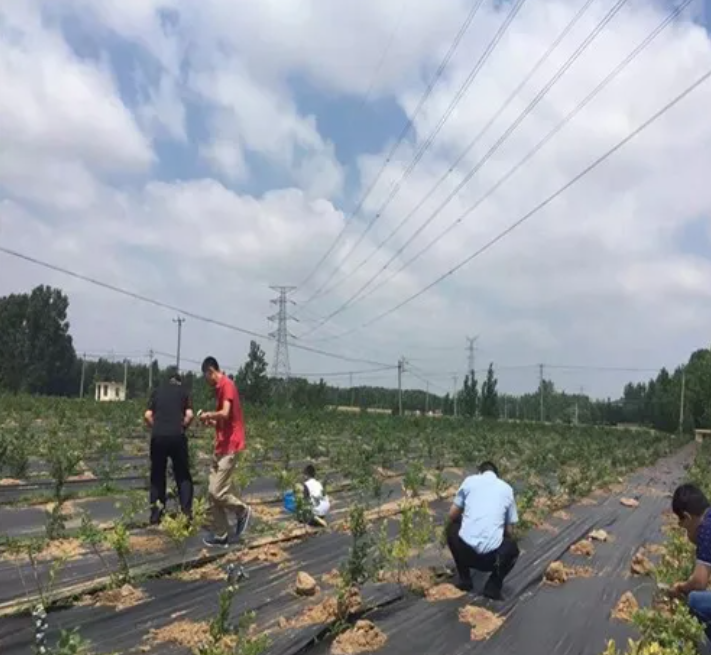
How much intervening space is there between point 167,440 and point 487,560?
309 cm

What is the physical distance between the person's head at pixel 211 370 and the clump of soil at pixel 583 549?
4003 mm

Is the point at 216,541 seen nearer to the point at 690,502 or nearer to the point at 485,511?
the point at 485,511

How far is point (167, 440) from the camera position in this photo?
709cm

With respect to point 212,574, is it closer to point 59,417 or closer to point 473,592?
point 473,592

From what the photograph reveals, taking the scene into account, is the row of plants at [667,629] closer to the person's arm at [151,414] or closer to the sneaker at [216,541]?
the sneaker at [216,541]

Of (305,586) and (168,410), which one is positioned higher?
(168,410)

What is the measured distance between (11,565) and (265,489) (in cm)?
504

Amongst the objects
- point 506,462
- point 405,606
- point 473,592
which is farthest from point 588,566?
point 506,462

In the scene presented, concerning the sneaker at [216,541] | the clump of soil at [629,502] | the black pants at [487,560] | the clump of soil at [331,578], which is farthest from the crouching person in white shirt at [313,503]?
the clump of soil at [629,502]

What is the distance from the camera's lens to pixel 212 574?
18.7 ft

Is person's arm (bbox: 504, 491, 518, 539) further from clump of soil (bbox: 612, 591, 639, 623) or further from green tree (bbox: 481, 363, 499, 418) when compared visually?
green tree (bbox: 481, 363, 499, 418)

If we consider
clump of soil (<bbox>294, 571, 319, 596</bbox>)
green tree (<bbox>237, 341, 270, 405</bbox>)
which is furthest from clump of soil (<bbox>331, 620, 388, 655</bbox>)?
green tree (<bbox>237, 341, 270, 405</bbox>)

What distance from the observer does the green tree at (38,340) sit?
65.1 meters

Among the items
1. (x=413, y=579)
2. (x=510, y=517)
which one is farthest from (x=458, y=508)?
(x=413, y=579)
